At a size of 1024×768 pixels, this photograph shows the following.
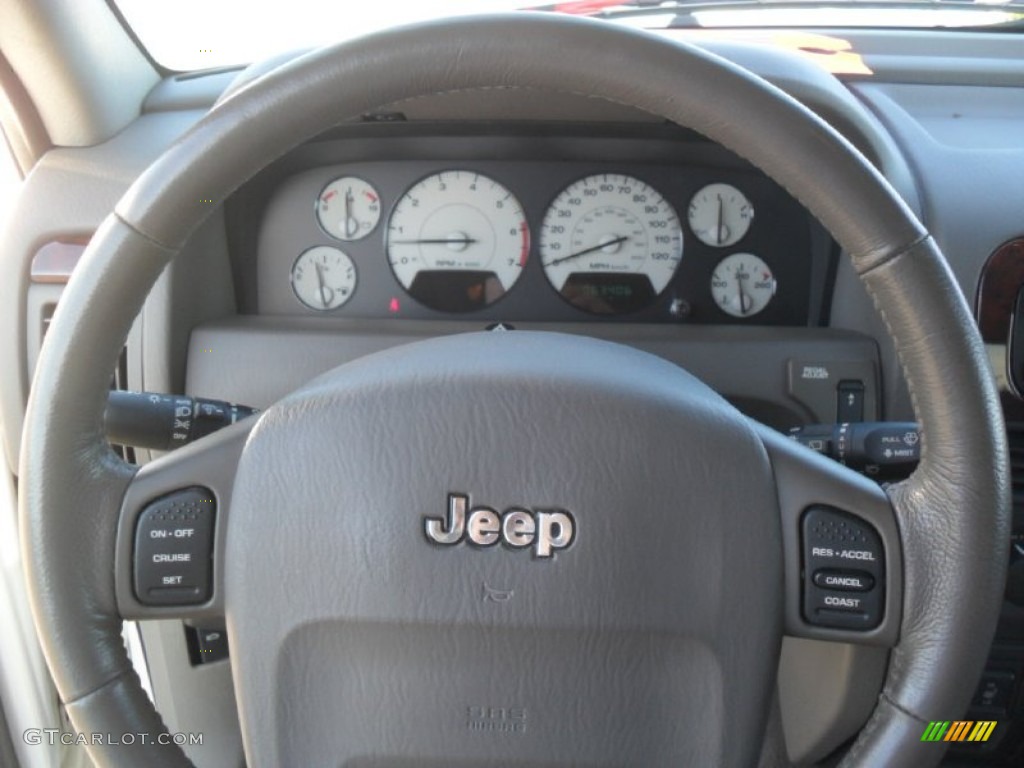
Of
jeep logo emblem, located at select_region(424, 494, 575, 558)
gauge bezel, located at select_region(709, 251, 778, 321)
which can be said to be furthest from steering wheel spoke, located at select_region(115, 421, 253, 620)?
gauge bezel, located at select_region(709, 251, 778, 321)

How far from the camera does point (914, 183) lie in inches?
64.6

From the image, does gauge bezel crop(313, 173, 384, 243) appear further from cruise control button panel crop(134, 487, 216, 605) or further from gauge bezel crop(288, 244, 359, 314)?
cruise control button panel crop(134, 487, 216, 605)

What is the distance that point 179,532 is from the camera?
1036 mm

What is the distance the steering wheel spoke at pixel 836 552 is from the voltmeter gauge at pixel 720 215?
0.91m

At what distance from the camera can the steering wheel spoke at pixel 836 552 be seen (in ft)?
3.24

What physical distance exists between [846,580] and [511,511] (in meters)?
0.33

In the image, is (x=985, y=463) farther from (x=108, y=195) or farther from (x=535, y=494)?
(x=108, y=195)

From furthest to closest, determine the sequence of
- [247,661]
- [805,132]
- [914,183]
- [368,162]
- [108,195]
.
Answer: [368,162]
[108,195]
[914,183]
[247,661]
[805,132]

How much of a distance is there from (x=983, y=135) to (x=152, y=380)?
4.93 feet

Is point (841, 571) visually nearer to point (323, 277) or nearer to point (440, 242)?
point (440, 242)

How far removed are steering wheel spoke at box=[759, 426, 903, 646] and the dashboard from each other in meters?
0.88

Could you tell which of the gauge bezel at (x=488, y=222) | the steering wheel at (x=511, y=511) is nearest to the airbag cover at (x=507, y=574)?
the steering wheel at (x=511, y=511)

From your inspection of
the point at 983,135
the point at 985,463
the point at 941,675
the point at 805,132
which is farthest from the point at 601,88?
the point at 983,135

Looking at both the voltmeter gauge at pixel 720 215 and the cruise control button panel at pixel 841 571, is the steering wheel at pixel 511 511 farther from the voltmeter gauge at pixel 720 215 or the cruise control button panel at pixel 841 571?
the voltmeter gauge at pixel 720 215
